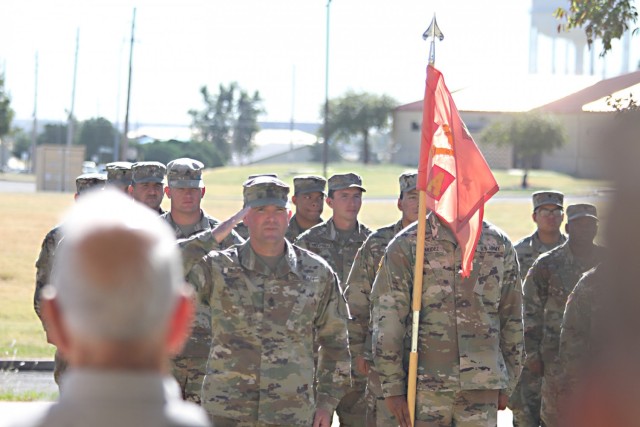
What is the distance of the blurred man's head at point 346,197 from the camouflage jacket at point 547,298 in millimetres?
1537

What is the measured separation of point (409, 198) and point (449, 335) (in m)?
2.12

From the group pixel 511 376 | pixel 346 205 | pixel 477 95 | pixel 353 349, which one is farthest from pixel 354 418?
pixel 477 95

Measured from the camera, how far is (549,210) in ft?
36.9

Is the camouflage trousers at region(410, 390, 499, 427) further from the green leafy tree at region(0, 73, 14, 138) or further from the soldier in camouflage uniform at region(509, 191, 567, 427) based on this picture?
the green leafy tree at region(0, 73, 14, 138)

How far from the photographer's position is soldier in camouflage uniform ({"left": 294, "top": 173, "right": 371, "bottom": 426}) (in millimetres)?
9914

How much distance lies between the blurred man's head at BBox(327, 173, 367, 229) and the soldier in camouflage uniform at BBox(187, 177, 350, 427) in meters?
3.28

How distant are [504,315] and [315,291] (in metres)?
1.56

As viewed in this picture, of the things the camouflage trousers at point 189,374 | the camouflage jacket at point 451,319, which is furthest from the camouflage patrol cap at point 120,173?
the camouflage jacket at point 451,319

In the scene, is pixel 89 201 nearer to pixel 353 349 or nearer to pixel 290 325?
pixel 290 325

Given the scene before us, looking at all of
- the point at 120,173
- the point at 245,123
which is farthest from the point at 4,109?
the point at 120,173

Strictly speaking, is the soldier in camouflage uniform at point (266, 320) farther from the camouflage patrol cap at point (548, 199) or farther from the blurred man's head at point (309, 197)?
the camouflage patrol cap at point (548, 199)

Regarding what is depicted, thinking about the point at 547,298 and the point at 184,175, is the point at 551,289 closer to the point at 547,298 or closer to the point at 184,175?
the point at 547,298

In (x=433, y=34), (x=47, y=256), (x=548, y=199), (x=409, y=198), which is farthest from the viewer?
(x=548, y=199)

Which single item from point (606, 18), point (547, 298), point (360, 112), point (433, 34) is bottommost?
point (547, 298)
